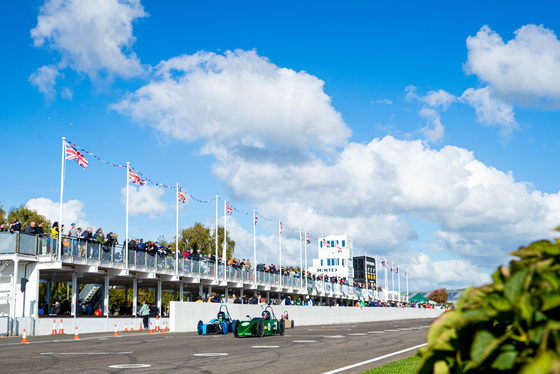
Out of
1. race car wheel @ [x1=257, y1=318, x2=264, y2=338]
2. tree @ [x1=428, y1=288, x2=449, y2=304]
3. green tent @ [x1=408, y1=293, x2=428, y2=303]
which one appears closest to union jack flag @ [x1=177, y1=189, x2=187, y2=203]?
race car wheel @ [x1=257, y1=318, x2=264, y2=338]

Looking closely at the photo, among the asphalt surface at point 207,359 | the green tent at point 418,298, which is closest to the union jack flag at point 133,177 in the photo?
the asphalt surface at point 207,359

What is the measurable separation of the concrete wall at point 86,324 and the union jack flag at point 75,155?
8.31 meters

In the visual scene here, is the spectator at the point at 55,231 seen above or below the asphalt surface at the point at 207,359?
above

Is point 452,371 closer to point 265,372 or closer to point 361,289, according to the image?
point 265,372

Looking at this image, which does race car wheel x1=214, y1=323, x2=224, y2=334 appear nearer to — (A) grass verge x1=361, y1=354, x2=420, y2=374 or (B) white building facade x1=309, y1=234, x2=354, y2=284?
(A) grass verge x1=361, y1=354, x2=420, y2=374

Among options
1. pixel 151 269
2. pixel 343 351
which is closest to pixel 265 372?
pixel 343 351

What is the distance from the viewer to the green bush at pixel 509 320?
229cm

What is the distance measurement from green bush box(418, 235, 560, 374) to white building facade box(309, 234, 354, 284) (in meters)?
114

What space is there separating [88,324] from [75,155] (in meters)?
9.44

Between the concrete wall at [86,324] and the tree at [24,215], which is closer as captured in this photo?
the concrete wall at [86,324]

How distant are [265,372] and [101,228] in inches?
1085

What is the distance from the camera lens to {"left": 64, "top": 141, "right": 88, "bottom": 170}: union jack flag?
34.3m

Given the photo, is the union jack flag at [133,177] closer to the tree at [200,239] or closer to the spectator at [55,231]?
the spectator at [55,231]

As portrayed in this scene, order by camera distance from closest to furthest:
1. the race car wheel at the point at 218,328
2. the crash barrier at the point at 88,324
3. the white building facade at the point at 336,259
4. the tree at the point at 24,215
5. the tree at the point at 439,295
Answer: the race car wheel at the point at 218,328 < the crash barrier at the point at 88,324 < the tree at the point at 24,215 < the white building facade at the point at 336,259 < the tree at the point at 439,295
